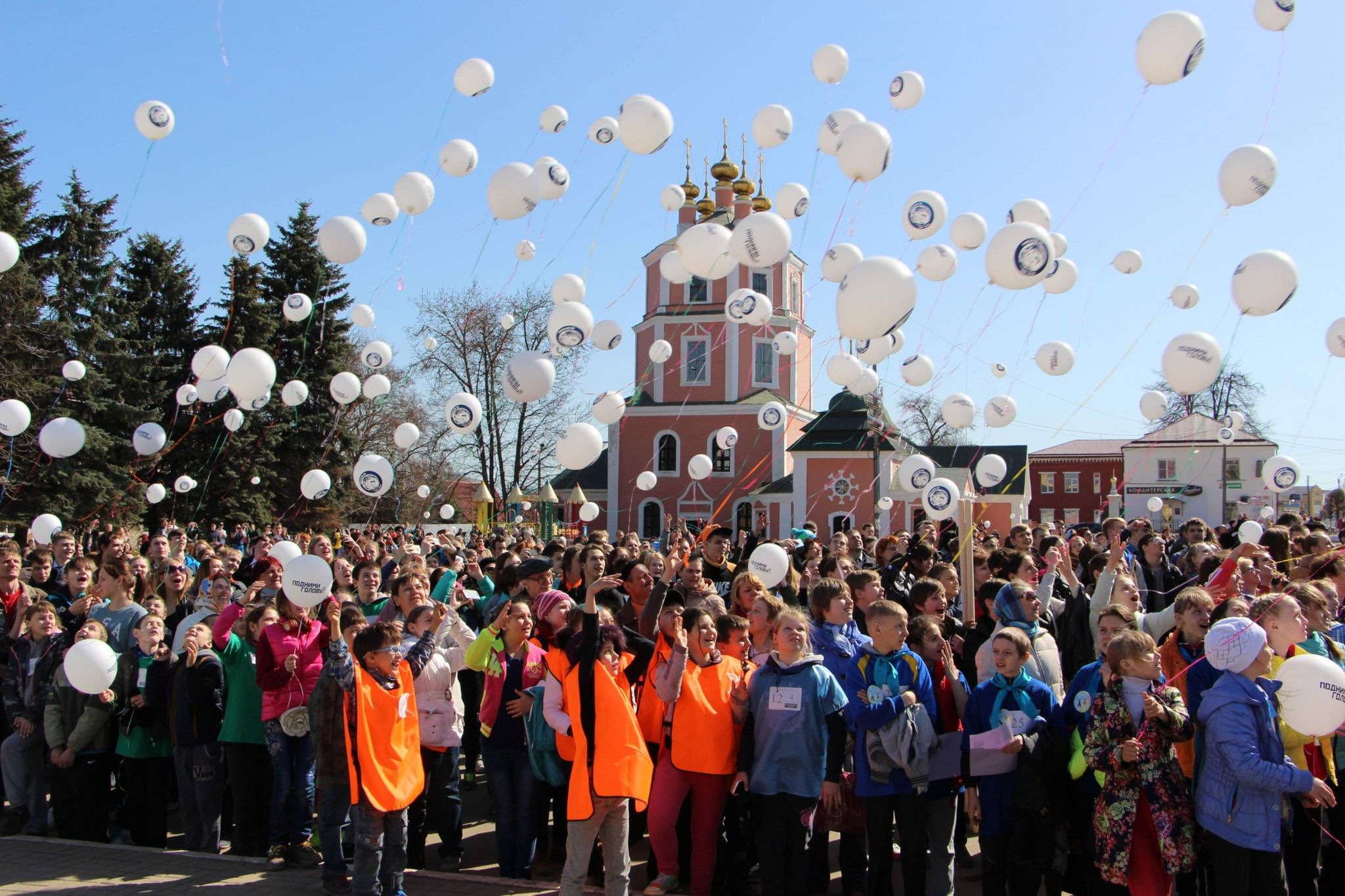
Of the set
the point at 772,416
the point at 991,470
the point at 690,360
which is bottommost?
the point at 991,470

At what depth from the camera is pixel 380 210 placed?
11.5 metres

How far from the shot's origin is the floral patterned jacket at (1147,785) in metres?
4.63

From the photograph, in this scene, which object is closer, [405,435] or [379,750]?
[379,750]

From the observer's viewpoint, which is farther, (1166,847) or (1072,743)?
(1072,743)

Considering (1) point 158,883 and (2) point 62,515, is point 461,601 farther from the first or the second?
(2) point 62,515

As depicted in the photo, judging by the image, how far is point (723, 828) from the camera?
19.5 ft

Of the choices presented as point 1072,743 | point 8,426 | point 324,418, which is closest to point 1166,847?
point 1072,743

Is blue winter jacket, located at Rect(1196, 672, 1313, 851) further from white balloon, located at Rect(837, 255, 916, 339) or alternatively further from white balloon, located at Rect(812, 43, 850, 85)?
white balloon, located at Rect(812, 43, 850, 85)

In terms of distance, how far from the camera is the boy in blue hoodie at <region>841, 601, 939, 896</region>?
17.0 feet

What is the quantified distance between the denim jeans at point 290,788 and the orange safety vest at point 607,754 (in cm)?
206

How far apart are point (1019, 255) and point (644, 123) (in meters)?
3.78

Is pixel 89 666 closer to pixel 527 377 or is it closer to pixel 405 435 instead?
pixel 527 377

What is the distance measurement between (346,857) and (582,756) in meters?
2.01

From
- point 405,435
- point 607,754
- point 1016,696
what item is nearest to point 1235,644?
point 1016,696
